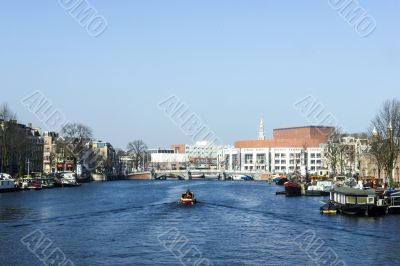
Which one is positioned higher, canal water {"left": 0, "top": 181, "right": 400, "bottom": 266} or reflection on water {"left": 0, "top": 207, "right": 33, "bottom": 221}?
reflection on water {"left": 0, "top": 207, "right": 33, "bottom": 221}

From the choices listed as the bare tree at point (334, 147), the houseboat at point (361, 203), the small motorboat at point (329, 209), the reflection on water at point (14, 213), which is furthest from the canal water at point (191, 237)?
the bare tree at point (334, 147)

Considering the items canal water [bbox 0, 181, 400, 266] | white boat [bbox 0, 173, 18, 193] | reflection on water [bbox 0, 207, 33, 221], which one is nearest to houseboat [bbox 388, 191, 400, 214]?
canal water [bbox 0, 181, 400, 266]

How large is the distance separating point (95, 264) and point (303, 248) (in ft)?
50.0

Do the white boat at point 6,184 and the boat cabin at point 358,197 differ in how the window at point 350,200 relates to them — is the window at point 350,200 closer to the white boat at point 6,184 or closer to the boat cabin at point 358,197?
the boat cabin at point 358,197

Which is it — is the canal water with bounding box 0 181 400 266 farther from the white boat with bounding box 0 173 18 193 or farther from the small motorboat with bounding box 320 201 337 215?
the white boat with bounding box 0 173 18 193

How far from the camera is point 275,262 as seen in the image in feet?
136

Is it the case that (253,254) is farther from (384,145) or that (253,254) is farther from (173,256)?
(384,145)

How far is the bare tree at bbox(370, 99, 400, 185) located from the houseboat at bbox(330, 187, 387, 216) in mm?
25322

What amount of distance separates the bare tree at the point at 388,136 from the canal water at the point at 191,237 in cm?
2431

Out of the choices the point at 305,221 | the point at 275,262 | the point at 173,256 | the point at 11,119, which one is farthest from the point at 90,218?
the point at 11,119

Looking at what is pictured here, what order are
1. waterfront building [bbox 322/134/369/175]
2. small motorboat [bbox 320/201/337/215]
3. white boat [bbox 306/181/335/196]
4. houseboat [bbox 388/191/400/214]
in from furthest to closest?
1. waterfront building [bbox 322/134/369/175]
2. white boat [bbox 306/181/335/196]
3. small motorboat [bbox 320/201/337/215]
4. houseboat [bbox 388/191/400/214]

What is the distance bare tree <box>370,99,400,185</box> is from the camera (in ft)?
317

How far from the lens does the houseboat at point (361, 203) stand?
69.8 meters

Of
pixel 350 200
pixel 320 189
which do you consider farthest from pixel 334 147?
pixel 350 200
